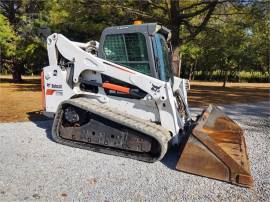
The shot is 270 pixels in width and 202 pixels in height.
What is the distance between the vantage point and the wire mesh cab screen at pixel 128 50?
6215 mm

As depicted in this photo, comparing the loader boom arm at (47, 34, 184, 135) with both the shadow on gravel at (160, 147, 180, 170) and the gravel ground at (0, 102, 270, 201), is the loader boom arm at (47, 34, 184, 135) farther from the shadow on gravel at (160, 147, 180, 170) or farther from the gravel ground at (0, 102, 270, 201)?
the gravel ground at (0, 102, 270, 201)

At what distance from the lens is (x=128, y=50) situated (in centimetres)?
639

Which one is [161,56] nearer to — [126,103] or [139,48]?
[139,48]

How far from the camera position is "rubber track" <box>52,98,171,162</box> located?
5.48m

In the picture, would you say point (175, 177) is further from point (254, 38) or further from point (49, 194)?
point (254, 38)

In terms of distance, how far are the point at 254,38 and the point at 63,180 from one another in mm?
18276

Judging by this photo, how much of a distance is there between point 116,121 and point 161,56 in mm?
1531

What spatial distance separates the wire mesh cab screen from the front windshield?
0.20m

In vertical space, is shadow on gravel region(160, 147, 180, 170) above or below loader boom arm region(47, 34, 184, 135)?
below

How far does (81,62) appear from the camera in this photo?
666 centimetres

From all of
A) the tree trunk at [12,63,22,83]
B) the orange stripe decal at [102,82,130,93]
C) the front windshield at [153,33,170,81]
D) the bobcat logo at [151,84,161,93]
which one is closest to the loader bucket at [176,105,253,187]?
the bobcat logo at [151,84,161,93]

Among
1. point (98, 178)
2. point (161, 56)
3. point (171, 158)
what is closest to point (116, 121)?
point (171, 158)

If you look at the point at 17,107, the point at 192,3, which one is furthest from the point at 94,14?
the point at 17,107

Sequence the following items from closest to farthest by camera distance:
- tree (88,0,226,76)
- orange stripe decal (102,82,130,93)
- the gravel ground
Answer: the gravel ground < orange stripe decal (102,82,130,93) < tree (88,0,226,76)
